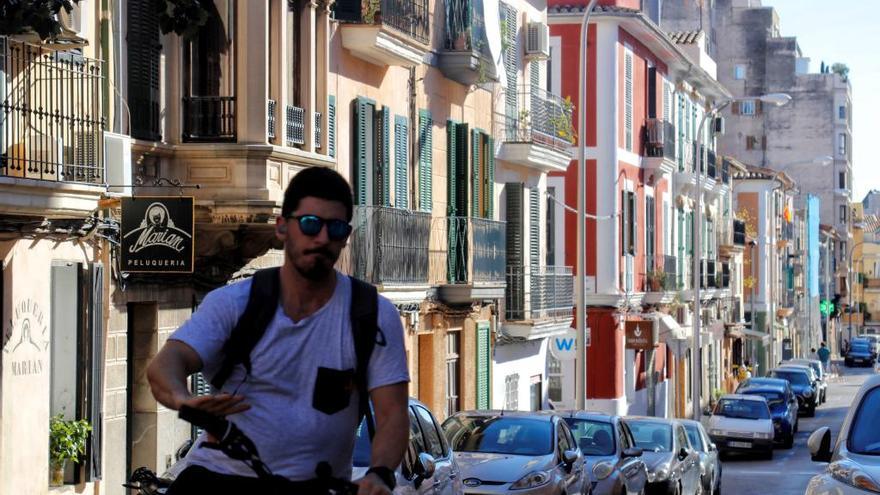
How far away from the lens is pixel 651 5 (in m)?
54.2

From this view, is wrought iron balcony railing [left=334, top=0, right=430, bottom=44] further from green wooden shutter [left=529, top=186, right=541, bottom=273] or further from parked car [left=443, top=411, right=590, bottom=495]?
green wooden shutter [left=529, top=186, right=541, bottom=273]

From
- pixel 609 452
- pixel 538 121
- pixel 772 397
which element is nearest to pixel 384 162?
pixel 609 452

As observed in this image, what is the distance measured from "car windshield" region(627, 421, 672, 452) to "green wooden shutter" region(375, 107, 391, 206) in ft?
16.8

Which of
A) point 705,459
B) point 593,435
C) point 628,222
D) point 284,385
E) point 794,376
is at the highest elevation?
point 628,222

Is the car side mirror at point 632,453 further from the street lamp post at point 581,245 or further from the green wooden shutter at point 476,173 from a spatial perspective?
the green wooden shutter at point 476,173

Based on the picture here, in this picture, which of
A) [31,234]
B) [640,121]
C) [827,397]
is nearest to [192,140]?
[31,234]

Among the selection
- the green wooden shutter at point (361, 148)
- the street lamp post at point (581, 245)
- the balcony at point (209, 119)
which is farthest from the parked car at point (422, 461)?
the street lamp post at point (581, 245)

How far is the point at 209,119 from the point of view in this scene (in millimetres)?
19922

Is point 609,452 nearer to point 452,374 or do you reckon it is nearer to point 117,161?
point 117,161

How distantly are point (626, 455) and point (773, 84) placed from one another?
88230 millimetres

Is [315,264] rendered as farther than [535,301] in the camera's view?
No

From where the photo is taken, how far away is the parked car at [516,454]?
18234 mm

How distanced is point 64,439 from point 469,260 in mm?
13585

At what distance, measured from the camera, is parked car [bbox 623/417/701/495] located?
24.0 metres
